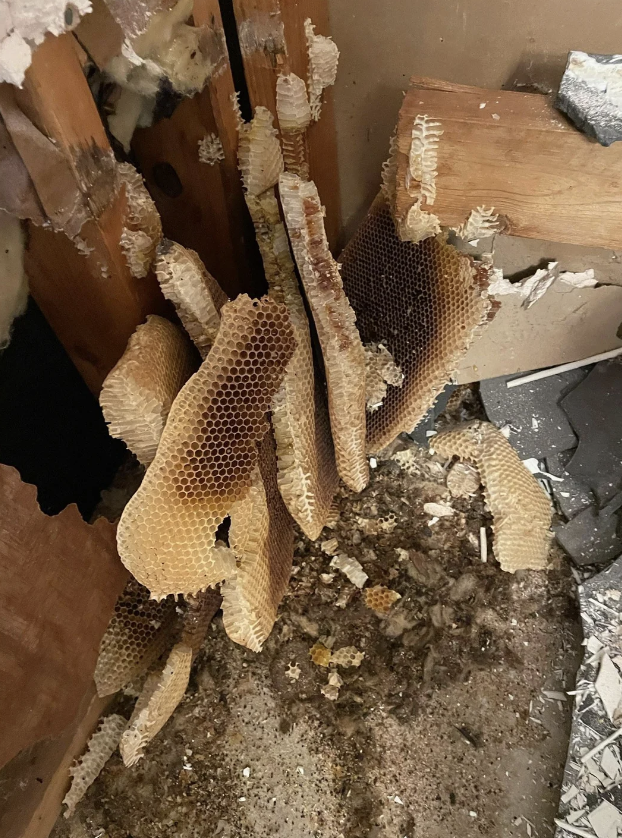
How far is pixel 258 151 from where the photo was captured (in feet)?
3.73

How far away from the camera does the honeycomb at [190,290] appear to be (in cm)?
97

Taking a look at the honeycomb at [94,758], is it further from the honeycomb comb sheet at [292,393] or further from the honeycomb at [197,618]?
the honeycomb comb sheet at [292,393]

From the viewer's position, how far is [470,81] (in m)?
1.18

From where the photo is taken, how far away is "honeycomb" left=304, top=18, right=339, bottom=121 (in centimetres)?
114

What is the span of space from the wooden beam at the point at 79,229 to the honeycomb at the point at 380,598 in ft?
2.69

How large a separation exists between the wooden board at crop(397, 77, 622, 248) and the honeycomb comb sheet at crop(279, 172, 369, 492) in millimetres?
207

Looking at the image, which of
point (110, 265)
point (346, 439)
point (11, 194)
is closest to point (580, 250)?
point (346, 439)

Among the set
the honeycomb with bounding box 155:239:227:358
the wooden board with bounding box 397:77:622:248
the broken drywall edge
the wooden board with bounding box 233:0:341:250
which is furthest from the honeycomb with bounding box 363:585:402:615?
the broken drywall edge

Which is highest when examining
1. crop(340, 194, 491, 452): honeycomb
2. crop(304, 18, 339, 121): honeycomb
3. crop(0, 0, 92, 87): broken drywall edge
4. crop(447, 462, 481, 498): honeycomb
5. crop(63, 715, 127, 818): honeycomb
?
crop(0, 0, 92, 87): broken drywall edge

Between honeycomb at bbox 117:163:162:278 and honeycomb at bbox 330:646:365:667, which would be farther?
honeycomb at bbox 330:646:365:667

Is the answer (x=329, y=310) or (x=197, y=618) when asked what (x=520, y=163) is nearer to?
(x=329, y=310)

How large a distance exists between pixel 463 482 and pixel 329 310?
75 cm

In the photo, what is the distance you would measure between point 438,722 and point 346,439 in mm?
691

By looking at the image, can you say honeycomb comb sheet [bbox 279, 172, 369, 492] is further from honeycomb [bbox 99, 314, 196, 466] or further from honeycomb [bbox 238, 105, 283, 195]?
honeycomb [bbox 99, 314, 196, 466]
